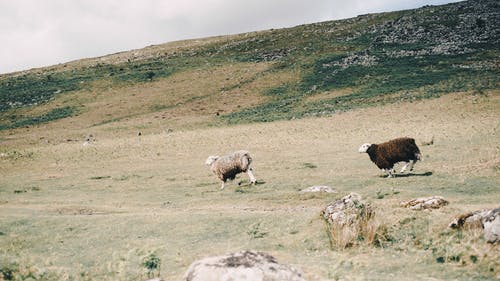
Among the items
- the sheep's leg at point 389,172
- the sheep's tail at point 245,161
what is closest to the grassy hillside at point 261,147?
the sheep's leg at point 389,172

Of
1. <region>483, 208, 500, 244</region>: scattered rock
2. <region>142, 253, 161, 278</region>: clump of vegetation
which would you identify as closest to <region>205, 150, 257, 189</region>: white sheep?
A: <region>142, 253, 161, 278</region>: clump of vegetation

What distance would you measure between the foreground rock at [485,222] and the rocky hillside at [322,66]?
41.8 m

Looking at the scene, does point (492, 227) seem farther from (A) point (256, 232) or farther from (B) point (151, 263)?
(B) point (151, 263)

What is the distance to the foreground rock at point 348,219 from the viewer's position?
11.7m

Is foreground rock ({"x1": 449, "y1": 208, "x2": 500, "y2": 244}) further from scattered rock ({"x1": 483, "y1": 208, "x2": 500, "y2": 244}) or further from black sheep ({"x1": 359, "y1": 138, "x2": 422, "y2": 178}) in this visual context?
black sheep ({"x1": 359, "y1": 138, "x2": 422, "y2": 178})

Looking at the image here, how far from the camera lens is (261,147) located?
129 feet

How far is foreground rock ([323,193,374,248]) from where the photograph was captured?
11664 millimetres

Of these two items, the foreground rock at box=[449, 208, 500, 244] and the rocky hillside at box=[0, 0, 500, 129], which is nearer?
the foreground rock at box=[449, 208, 500, 244]

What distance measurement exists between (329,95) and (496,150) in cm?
3775

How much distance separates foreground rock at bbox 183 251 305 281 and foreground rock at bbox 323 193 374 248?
4353mm

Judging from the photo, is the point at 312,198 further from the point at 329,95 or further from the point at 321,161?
the point at 329,95

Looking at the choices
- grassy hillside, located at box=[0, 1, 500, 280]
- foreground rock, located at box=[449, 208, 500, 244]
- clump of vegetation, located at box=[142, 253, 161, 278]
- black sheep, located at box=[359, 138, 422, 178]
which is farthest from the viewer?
black sheep, located at box=[359, 138, 422, 178]

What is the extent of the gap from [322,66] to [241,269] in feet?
232

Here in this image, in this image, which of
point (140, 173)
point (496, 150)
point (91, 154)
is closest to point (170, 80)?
point (91, 154)
